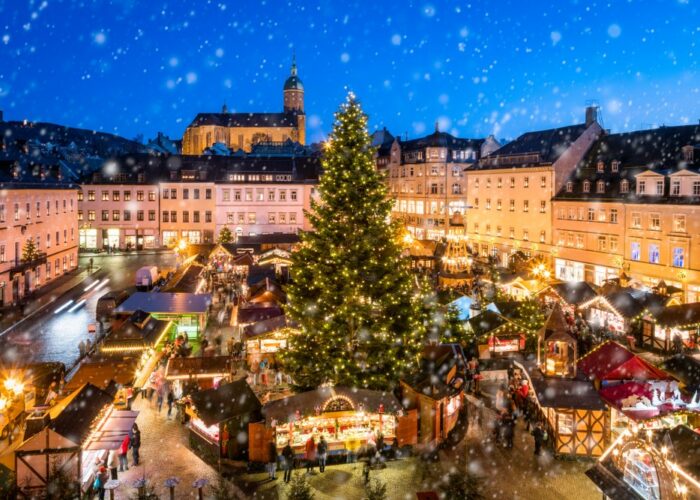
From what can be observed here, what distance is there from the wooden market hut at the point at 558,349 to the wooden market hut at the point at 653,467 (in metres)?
9.88

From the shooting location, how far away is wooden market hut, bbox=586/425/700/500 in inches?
362

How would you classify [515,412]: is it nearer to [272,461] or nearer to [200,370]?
[272,461]

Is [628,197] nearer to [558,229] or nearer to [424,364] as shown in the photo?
[558,229]

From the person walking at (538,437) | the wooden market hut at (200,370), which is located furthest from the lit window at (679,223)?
the wooden market hut at (200,370)

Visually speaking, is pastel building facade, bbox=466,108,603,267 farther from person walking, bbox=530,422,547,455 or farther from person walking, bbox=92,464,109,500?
person walking, bbox=92,464,109,500

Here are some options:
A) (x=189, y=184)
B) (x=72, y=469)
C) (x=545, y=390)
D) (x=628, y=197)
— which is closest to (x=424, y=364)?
(x=545, y=390)

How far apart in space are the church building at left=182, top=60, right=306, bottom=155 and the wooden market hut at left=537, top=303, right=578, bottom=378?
320ft

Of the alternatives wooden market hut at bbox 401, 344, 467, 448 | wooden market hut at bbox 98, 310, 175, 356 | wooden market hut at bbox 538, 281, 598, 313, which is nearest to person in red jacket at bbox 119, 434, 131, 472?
wooden market hut at bbox 98, 310, 175, 356

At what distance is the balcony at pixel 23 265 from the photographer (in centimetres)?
3841

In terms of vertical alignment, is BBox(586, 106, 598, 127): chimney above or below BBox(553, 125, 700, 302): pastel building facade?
above

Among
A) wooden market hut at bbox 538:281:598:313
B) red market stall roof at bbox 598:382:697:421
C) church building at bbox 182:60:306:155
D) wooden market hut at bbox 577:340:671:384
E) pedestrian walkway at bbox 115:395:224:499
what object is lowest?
pedestrian walkway at bbox 115:395:224:499

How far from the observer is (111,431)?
15297 mm

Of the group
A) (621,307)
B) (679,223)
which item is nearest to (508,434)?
(621,307)

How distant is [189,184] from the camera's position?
69.9 meters
